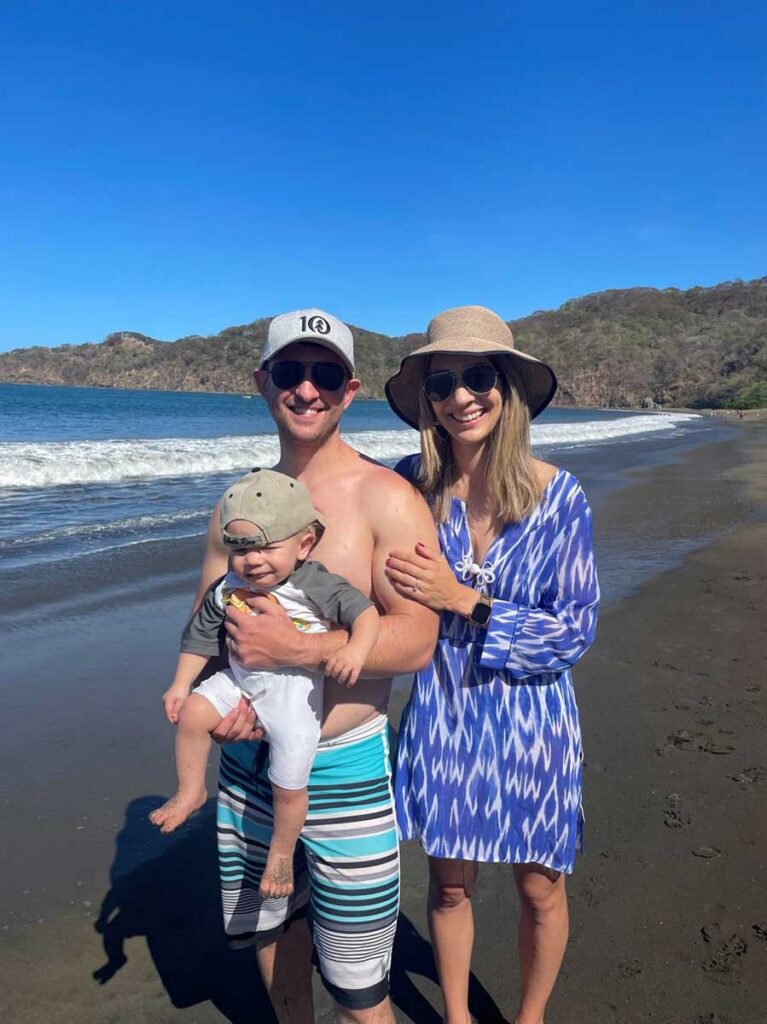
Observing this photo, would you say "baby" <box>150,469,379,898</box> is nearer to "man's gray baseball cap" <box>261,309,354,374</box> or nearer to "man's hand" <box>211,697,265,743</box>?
"man's hand" <box>211,697,265,743</box>

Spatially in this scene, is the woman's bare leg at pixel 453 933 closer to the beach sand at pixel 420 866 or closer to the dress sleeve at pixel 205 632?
the beach sand at pixel 420 866

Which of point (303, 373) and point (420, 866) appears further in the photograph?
point (420, 866)

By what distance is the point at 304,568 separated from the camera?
1.77 metres

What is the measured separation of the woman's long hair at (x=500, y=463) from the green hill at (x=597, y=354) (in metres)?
71.9

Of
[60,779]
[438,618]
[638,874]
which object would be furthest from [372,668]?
[60,779]

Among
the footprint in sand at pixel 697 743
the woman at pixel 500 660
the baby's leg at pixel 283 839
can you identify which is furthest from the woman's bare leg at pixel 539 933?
the footprint in sand at pixel 697 743

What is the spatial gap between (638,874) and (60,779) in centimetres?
275

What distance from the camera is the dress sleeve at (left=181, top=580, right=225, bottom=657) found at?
1.83m

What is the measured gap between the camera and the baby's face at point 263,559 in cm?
169

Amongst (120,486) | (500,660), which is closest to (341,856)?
(500,660)

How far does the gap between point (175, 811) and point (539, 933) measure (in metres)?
1.16

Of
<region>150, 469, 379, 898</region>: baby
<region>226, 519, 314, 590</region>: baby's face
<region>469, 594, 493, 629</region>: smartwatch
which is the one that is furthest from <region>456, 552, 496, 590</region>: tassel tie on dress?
<region>226, 519, 314, 590</region>: baby's face

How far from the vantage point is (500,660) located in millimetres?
1922

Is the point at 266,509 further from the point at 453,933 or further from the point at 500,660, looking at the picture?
the point at 453,933
